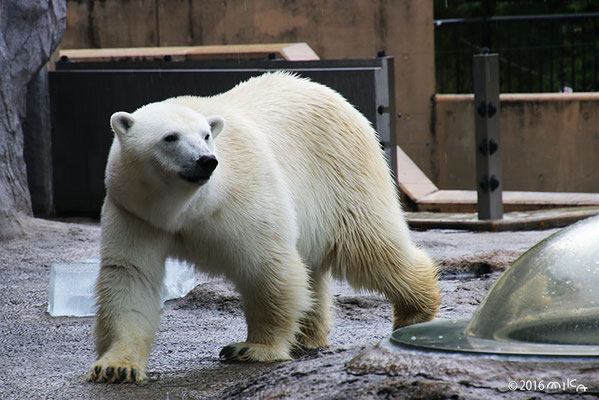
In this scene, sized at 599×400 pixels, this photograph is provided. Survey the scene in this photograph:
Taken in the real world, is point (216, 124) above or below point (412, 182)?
above

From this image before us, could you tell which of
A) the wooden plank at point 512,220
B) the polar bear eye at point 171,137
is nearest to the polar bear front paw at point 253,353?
the polar bear eye at point 171,137

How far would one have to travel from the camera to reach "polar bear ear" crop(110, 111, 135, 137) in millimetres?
3757

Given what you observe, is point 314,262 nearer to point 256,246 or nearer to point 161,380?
point 256,246

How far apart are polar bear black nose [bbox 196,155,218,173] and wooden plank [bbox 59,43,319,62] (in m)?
7.06

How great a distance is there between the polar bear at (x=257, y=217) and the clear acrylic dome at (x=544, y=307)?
4.34ft

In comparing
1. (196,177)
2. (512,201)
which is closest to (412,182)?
(512,201)

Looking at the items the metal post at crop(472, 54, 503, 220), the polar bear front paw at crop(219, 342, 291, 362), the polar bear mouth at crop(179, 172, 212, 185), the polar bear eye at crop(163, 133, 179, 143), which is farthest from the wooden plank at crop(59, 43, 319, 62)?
the polar bear mouth at crop(179, 172, 212, 185)

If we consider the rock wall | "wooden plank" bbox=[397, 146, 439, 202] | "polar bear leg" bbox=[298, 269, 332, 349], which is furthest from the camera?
"wooden plank" bbox=[397, 146, 439, 202]

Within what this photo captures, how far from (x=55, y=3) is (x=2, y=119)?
4.39ft

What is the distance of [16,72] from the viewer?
26.6 feet

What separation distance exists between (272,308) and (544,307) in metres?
1.77

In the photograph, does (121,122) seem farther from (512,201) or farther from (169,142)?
(512,201)

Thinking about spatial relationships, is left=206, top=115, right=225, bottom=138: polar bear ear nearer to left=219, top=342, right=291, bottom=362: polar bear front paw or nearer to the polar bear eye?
the polar bear eye

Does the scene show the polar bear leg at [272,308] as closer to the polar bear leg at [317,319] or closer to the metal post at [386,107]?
the polar bear leg at [317,319]
